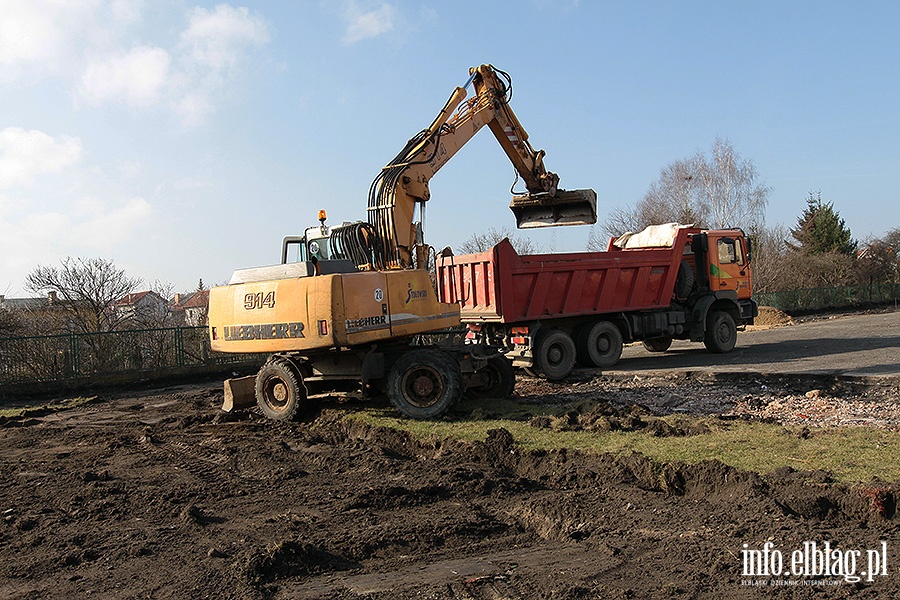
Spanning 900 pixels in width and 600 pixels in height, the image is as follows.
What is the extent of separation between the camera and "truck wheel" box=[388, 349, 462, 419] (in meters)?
10.0

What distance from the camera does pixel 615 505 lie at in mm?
5824

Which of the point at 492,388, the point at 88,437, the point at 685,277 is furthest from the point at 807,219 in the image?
the point at 88,437

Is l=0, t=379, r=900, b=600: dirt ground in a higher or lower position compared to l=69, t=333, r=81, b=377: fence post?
lower

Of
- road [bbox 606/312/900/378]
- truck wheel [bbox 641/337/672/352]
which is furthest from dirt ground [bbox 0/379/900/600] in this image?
truck wheel [bbox 641/337/672/352]

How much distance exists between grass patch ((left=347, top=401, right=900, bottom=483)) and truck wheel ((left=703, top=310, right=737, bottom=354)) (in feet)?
28.1

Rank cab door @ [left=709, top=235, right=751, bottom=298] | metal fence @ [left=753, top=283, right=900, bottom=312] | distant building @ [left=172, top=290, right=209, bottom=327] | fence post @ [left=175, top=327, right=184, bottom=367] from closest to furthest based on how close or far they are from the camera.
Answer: cab door @ [left=709, top=235, right=751, bottom=298] → fence post @ [left=175, top=327, right=184, bottom=367] → distant building @ [left=172, top=290, right=209, bottom=327] → metal fence @ [left=753, top=283, right=900, bottom=312]

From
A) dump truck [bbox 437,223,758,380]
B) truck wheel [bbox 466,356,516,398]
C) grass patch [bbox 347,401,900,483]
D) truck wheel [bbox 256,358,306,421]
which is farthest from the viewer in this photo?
dump truck [bbox 437,223,758,380]

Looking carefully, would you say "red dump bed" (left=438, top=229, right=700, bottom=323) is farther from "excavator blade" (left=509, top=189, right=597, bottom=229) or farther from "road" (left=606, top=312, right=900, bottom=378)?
"road" (left=606, top=312, right=900, bottom=378)

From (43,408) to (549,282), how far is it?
9.57m

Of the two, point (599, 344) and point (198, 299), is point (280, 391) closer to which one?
point (599, 344)

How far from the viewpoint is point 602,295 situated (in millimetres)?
15266

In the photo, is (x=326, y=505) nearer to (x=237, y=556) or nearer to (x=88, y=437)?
(x=237, y=556)

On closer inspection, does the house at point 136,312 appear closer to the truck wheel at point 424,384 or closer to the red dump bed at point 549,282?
the red dump bed at point 549,282

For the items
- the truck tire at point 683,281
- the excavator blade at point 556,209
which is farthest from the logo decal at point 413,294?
the truck tire at point 683,281
